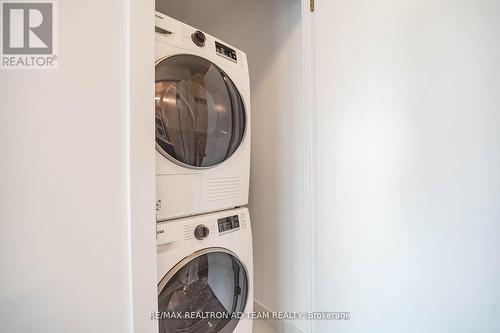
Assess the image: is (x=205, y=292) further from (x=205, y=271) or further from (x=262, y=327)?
(x=262, y=327)

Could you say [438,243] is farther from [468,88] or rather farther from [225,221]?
[225,221]

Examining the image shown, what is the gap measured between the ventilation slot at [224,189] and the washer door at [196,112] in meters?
0.09

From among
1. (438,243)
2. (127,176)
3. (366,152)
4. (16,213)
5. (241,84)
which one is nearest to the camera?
(16,213)

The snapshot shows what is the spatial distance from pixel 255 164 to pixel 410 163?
41.8 inches

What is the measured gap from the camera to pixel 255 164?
1.81 m

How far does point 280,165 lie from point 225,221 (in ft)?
2.05

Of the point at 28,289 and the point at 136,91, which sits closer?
the point at 28,289

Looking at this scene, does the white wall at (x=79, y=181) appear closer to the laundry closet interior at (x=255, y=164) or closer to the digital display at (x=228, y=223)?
the laundry closet interior at (x=255, y=164)

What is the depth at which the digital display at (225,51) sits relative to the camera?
116 centimetres

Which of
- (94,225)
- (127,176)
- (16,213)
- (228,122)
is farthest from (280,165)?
(16,213)

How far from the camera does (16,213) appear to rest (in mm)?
626

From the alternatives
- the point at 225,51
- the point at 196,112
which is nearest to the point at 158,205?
the point at 196,112

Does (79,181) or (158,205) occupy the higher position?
(79,181)

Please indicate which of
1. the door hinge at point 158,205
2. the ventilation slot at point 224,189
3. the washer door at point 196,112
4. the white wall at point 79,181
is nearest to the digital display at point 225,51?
the washer door at point 196,112
